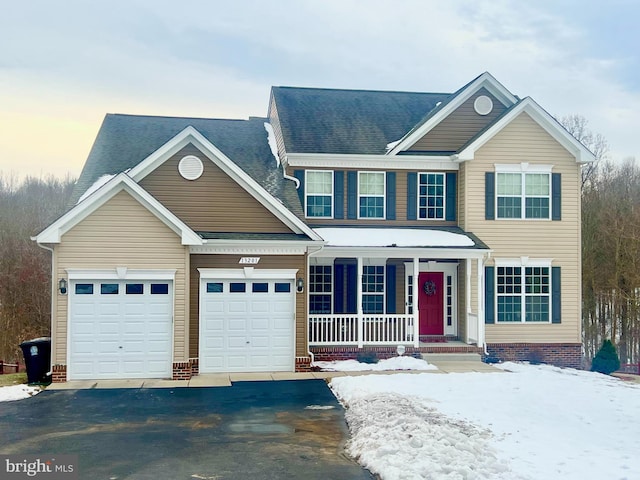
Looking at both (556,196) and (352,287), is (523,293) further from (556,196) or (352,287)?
(352,287)

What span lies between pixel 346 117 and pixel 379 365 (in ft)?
29.9

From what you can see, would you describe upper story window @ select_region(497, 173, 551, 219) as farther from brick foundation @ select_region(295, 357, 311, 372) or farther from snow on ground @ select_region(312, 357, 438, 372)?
brick foundation @ select_region(295, 357, 311, 372)

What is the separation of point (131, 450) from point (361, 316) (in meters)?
8.92

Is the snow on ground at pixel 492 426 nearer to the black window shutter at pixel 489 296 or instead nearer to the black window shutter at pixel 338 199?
the black window shutter at pixel 489 296

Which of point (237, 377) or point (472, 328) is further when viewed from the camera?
point (472, 328)

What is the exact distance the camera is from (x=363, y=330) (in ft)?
56.7

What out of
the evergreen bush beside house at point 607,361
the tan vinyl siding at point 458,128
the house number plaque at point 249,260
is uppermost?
the tan vinyl siding at point 458,128

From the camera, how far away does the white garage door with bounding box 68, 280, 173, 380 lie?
548 inches

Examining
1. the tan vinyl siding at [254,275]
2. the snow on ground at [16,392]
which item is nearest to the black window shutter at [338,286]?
the tan vinyl siding at [254,275]

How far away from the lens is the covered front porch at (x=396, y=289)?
16750 mm

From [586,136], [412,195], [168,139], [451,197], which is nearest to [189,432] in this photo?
[412,195]

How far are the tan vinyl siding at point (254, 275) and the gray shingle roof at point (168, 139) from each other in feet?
5.83

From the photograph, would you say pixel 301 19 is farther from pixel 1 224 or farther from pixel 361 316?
pixel 1 224

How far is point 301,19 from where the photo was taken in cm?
1756
